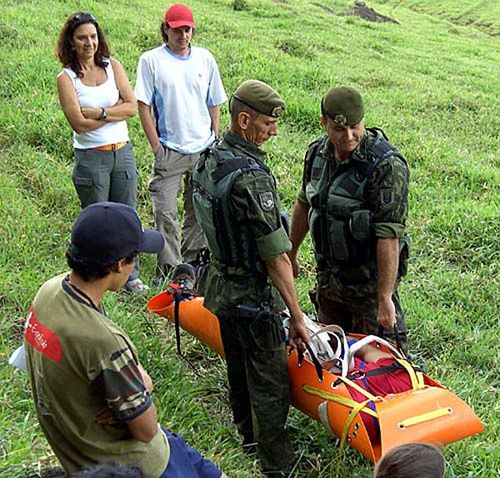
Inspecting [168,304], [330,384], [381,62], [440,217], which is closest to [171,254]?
[168,304]

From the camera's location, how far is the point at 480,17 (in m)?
36.0

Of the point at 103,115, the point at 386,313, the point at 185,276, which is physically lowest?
the point at 185,276

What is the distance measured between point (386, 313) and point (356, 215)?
0.52 m

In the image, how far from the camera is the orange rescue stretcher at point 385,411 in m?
2.91

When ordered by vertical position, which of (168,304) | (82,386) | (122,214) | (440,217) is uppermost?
(122,214)

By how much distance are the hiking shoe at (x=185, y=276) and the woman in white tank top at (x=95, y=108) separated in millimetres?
770

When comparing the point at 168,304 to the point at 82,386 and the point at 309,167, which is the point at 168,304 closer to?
the point at 309,167

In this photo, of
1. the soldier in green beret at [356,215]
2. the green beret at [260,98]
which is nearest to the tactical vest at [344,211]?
the soldier in green beret at [356,215]

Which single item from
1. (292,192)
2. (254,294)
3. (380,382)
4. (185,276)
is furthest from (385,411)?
(292,192)

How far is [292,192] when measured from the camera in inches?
271

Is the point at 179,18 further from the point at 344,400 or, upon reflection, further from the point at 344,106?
the point at 344,400

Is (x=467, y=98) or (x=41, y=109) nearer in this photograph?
(x=41, y=109)

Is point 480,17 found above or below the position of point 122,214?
below

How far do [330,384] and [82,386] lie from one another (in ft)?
4.57
